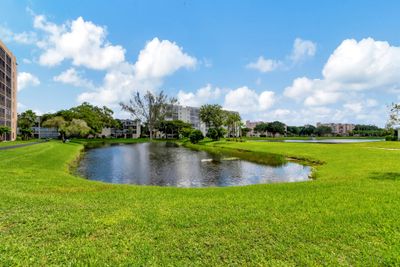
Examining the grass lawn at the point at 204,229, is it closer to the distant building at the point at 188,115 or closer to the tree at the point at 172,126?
the tree at the point at 172,126

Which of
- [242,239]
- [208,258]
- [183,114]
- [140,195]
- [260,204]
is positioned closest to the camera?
[208,258]

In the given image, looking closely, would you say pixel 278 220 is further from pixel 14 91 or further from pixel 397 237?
pixel 14 91

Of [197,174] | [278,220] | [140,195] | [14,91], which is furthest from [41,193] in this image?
[14,91]

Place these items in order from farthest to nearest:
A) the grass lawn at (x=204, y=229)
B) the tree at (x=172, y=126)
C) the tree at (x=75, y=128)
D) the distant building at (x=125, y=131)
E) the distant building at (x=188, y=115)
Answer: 1. the distant building at (x=188, y=115)
2. the distant building at (x=125, y=131)
3. the tree at (x=172, y=126)
4. the tree at (x=75, y=128)
5. the grass lawn at (x=204, y=229)

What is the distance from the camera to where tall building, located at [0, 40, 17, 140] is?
57281 millimetres

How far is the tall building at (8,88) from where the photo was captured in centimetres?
5728

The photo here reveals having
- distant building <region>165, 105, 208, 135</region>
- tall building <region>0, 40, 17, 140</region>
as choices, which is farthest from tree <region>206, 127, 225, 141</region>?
distant building <region>165, 105, 208, 135</region>

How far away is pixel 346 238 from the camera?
5.50 metres

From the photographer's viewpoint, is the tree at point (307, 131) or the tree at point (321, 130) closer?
the tree at point (307, 131)

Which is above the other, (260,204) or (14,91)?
(14,91)

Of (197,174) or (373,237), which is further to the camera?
(197,174)

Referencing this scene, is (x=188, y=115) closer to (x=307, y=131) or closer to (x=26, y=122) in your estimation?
(x=26, y=122)

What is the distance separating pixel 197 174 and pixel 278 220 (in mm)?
13953

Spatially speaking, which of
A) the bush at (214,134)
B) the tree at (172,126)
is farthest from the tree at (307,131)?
the bush at (214,134)
